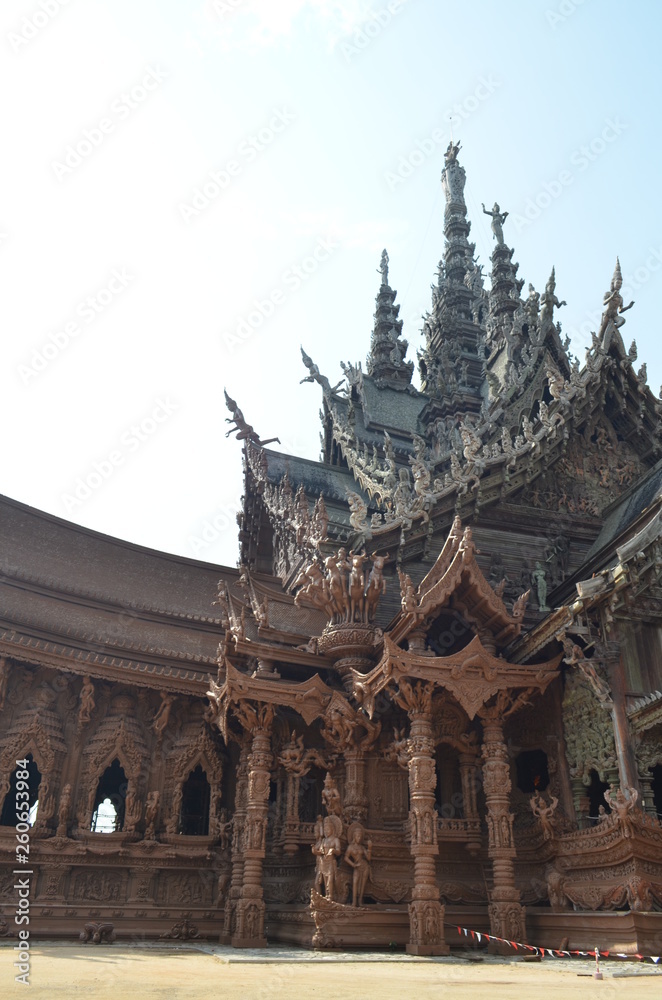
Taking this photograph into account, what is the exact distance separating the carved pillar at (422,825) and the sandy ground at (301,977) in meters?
0.67

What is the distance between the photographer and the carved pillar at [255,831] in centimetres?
965

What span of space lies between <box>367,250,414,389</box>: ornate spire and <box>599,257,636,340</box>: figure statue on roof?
29.8ft

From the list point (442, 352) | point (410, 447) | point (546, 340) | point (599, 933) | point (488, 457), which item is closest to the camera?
point (599, 933)

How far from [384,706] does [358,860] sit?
204 cm

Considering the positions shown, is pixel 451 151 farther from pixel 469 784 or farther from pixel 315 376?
pixel 469 784

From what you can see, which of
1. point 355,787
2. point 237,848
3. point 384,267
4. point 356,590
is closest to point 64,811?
point 237,848

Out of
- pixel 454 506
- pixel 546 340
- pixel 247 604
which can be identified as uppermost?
pixel 546 340

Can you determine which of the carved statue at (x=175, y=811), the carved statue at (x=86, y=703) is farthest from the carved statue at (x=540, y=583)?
the carved statue at (x=86, y=703)

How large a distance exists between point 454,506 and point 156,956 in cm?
749

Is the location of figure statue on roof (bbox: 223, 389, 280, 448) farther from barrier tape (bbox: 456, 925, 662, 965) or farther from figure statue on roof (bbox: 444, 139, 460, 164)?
figure statue on roof (bbox: 444, 139, 460, 164)

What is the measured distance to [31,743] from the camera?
12.2 m

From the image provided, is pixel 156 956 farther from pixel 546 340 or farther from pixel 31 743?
pixel 546 340

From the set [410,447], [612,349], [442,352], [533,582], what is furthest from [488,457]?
[442,352]

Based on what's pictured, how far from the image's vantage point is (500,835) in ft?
30.1
